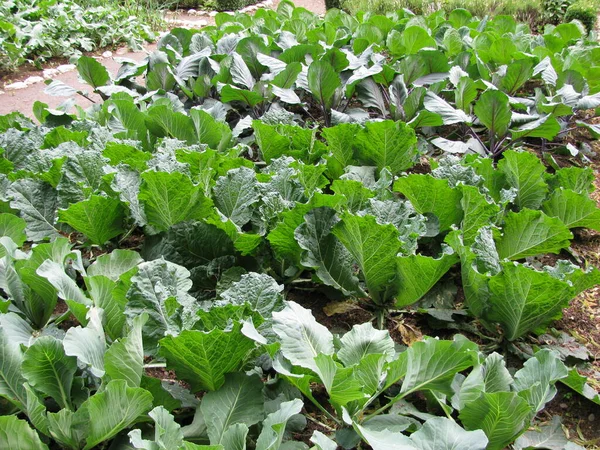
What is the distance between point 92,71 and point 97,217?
191 centimetres

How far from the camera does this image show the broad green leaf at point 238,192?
2.24m

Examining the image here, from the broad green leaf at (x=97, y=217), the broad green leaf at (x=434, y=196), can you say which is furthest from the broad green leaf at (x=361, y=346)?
the broad green leaf at (x=97, y=217)

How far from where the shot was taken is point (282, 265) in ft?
7.32

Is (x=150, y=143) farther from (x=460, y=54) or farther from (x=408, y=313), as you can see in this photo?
(x=460, y=54)

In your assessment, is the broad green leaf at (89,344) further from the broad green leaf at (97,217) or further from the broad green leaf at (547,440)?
the broad green leaf at (547,440)

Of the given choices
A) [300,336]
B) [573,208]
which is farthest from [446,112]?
[300,336]

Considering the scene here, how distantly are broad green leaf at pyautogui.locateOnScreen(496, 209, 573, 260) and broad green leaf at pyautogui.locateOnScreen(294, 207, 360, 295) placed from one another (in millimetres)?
675

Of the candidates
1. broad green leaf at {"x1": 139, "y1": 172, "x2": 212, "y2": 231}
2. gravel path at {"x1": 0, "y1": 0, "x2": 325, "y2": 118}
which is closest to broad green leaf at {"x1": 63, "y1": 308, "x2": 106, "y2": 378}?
broad green leaf at {"x1": 139, "y1": 172, "x2": 212, "y2": 231}

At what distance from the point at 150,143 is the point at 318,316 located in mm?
1503

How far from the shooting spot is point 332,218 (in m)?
2.04

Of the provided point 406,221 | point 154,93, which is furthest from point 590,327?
point 154,93

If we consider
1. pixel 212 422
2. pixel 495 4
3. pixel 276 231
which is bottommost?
pixel 495 4

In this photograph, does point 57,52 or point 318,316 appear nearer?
point 318,316

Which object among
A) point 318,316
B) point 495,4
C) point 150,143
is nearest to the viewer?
point 318,316
